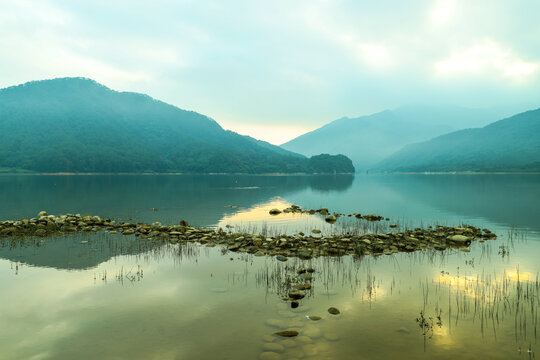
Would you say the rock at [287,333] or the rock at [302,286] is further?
the rock at [302,286]

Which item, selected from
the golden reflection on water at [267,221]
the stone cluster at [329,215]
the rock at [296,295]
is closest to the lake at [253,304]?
the rock at [296,295]

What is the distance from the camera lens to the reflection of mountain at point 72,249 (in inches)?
813

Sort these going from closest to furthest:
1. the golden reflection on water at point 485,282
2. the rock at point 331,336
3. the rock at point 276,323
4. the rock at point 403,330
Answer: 1. the rock at point 331,336
2. the rock at point 403,330
3. the rock at point 276,323
4. the golden reflection on water at point 485,282

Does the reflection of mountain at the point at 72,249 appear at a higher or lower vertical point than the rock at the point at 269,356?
higher

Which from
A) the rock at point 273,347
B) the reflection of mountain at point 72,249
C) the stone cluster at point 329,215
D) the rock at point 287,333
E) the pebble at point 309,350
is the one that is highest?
the reflection of mountain at point 72,249

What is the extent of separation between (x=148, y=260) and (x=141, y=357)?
11989 millimetres

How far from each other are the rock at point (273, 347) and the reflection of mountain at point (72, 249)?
1451cm

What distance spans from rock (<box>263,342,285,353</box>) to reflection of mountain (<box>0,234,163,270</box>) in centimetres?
1451

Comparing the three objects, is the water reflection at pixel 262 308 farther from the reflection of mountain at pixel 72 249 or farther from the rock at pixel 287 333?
the reflection of mountain at pixel 72 249

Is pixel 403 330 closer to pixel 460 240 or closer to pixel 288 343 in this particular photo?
pixel 288 343

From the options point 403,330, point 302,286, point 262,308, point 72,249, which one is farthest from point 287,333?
point 72,249

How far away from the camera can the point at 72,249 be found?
23906 millimetres

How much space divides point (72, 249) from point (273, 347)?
20.5m

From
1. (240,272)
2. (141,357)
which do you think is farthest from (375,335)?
(240,272)
